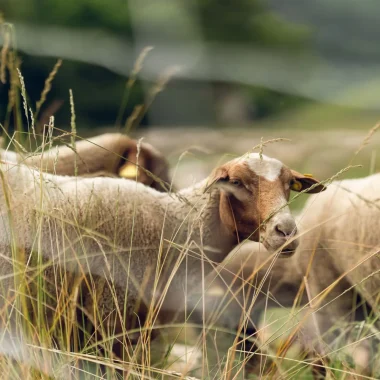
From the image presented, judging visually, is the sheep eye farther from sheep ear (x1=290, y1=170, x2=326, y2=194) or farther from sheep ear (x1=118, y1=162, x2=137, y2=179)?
sheep ear (x1=118, y1=162, x2=137, y2=179)

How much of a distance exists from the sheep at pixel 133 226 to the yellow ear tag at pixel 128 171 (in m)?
0.14

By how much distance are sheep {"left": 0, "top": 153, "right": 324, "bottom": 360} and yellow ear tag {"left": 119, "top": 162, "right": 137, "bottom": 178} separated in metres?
0.14

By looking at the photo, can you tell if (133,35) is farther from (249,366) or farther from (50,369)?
(50,369)

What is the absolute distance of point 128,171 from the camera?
145cm

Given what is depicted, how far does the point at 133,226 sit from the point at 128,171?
431 mm

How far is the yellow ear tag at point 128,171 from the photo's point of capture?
143cm

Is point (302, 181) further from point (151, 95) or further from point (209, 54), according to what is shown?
point (209, 54)

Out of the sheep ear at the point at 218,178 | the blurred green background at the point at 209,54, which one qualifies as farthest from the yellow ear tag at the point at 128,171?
the blurred green background at the point at 209,54

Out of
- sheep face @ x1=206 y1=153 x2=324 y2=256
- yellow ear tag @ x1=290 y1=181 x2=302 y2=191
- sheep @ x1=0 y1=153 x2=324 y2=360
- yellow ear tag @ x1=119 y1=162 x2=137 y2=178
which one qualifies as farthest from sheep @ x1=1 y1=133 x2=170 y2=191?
yellow ear tag @ x1=290 y1=181 x2=302 y2=191

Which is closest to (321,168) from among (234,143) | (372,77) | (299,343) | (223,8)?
(234,143)

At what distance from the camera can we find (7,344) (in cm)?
97

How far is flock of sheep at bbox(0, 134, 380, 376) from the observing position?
1.00 metres

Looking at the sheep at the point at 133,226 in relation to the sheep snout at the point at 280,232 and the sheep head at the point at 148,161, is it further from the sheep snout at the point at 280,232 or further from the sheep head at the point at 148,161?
the sheep head at the point at 148,161

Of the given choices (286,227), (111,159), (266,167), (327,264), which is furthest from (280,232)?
(111,159)
